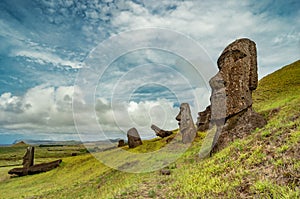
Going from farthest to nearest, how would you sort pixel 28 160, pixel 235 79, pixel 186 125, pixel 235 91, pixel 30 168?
1. pixel 28 160
2. pixel 30 168
3. pixel 186 125
4. pixel 235 79
5. pixel 235 91

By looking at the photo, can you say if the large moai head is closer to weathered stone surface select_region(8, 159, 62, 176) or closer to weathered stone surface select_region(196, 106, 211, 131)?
weathered stone surface select_region(196, 106, 211, 131)

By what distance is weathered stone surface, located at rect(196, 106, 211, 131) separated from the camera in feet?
127

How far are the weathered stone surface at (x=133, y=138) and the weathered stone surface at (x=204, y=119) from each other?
1023 cm

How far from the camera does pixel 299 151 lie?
922cm

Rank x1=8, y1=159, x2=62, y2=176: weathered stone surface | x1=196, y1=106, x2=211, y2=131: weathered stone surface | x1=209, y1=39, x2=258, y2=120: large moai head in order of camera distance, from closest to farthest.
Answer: x1=209, y1=39, x2=258, y2=120: large moai head, x1=196, y1=106, x2=211, y2=131: weathered stone surface, x1=8, y1=159, x2=62, y2=176: weathered stone surface

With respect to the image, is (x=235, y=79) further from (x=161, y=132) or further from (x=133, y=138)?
(x=161, y=132)

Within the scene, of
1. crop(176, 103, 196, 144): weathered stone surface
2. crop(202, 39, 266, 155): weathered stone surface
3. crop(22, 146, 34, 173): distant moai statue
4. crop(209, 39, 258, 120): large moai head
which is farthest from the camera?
crop(22, 146, 34, 173): distant moai statue

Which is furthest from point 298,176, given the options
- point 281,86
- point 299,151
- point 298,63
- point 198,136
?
point 298,63

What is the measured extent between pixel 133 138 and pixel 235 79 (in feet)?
82.2

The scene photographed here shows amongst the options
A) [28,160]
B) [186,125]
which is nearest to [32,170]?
[28,160]

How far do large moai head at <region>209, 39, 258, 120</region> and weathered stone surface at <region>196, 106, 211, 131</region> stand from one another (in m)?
18.1

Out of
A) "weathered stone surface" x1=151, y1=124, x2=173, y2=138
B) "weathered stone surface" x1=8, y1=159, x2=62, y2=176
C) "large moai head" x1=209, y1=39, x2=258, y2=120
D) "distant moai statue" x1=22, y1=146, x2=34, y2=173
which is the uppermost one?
"large moai head" x1=209, y1=39, x2=258, y2=120

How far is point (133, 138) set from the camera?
41.3 m

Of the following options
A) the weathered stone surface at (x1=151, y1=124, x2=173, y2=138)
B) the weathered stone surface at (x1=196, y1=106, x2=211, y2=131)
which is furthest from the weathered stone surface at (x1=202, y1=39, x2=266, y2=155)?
the weathered stone surface at (x1=151, y1=124, x2=173, y2=138)
